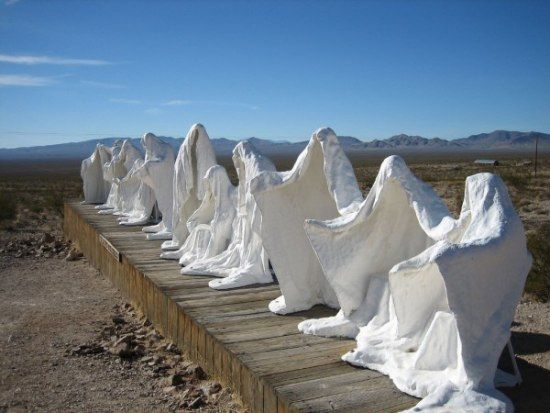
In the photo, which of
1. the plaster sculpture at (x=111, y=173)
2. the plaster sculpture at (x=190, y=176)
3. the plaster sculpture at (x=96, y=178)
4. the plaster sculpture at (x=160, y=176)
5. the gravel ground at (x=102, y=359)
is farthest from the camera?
the plaster sculpture at (x=96, y=178)

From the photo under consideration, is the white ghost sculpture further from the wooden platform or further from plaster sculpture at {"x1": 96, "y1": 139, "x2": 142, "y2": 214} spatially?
plaster sculpture at {"x1": 96, "y1": 139, "x2": 142, "y2": 214}

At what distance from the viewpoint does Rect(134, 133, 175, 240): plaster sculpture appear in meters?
10.9

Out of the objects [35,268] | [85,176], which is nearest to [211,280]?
[35,268]

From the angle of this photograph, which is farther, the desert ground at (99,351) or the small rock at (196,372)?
the small rock at (196,372)

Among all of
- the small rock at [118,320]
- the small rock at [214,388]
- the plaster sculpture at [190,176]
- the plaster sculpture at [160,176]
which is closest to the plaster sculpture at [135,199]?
the plaster sculpture at [160,176]

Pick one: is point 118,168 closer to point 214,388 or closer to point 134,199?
point 134,199

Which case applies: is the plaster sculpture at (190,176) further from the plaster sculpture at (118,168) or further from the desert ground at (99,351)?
the plaster sculpture at (118,168)

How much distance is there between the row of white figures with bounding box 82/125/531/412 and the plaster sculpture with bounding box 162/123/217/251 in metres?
0.93

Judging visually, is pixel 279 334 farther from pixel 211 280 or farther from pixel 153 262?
pixel 153 262

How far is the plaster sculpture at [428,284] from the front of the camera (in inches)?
148

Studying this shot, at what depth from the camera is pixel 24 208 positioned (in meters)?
22.7

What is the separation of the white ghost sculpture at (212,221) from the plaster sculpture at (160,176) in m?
1.88

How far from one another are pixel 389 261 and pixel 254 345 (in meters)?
1.33

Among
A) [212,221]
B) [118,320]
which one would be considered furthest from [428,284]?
[118,320]
